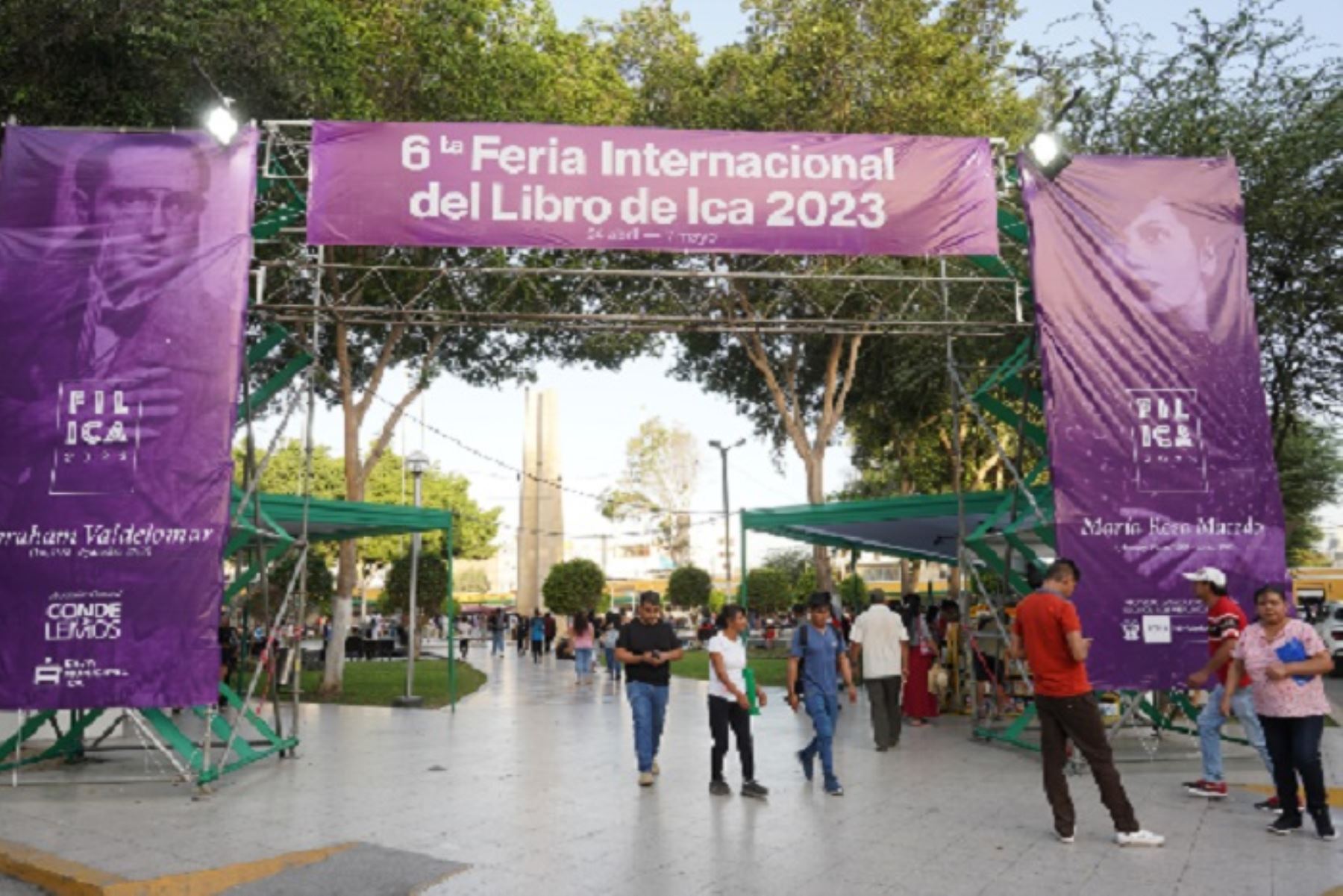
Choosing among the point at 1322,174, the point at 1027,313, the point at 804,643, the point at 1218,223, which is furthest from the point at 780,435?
the point at 804,643

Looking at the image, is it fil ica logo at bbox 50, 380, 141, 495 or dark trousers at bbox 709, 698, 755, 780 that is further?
fil ica logo at bbox 50, 380, 141, 495

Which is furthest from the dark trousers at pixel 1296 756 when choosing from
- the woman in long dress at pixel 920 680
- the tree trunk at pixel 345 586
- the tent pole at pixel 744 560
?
the tree trunk at pixel 345 586

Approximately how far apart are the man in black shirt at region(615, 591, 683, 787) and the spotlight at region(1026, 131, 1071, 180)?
18.5 ft

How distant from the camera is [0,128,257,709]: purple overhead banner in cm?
842

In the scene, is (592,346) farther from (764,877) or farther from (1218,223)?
(764,877)

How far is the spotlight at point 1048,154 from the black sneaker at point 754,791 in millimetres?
6417

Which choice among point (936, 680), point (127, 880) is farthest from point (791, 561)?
point (127, 880)

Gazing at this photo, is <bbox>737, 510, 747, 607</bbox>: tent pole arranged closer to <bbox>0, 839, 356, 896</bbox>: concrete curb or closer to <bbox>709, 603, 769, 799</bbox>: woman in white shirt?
<bbox>709, 603, 769, 799</bbox>: woman in white shirt

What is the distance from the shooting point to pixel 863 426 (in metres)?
28.3

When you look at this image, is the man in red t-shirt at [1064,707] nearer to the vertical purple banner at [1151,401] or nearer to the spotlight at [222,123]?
the vertical purple banner at [1151,401]

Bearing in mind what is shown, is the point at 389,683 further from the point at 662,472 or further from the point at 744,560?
the point at 662,472

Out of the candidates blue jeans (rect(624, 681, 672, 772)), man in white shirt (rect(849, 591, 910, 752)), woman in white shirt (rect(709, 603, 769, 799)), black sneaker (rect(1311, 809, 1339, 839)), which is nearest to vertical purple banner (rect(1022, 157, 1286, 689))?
man in white shirt (rect(849, 591, 910, 752))

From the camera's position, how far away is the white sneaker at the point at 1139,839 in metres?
6.31

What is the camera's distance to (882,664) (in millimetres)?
11031
